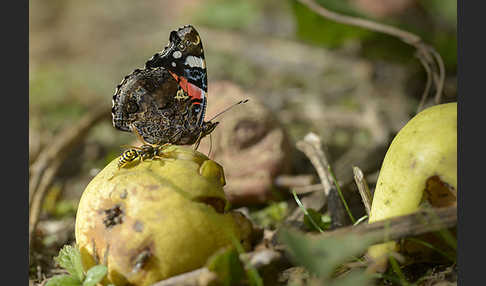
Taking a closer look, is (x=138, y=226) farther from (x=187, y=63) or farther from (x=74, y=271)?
(x=187, y=63)

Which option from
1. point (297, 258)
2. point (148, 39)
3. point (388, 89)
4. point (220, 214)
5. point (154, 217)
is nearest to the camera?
point (297, 258)

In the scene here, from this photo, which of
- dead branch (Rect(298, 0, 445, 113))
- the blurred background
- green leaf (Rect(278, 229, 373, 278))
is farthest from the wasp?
dead branch (Rect(298, 0, 445, 113))

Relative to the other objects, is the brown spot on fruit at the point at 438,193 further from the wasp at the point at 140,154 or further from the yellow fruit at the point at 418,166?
the wasp at the point at 140,154

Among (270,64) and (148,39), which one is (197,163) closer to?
A: (270,64)

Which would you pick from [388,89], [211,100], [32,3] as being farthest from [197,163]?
[32,3]

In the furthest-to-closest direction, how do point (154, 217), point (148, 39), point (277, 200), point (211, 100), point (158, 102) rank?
point (148, 39)
point (211, 100)
point (277, 200)
point (158, 102)
point (154, 217)

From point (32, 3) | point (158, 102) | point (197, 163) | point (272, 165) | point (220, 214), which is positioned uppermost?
point (32, 3)
